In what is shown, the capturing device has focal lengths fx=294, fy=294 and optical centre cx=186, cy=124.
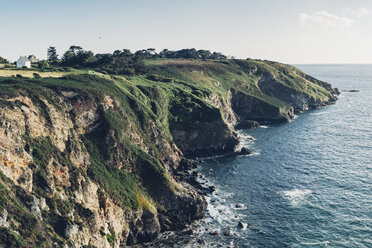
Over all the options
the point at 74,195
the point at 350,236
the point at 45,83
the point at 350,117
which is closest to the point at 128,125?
the point at 45,83

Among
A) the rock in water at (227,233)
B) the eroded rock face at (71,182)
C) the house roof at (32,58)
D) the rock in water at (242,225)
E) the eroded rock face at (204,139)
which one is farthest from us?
the house roof at (32,58)

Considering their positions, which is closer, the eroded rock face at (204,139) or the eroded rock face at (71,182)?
the eroded rock face at (71,182)

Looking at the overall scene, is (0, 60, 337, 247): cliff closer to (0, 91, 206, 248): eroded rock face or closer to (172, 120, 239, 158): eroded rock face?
(0, 91, 206, 248): eroded rock face

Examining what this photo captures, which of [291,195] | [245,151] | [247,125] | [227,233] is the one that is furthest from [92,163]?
[247,125]

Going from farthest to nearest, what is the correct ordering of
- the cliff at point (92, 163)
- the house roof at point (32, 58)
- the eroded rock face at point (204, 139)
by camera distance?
the house roof at point (32, 58) → the eroded rock face at point (204, 139) → the cliff at point (92, 163)

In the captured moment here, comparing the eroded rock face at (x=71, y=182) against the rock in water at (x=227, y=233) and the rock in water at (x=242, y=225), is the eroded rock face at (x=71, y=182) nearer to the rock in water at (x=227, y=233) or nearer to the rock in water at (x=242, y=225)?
the rock in water at (x=227, y=233)

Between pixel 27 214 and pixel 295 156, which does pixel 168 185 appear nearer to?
pixel 27 214

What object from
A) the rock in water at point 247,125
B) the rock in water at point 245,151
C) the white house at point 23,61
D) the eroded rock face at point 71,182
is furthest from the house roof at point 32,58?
the rock in water at point 245,151
